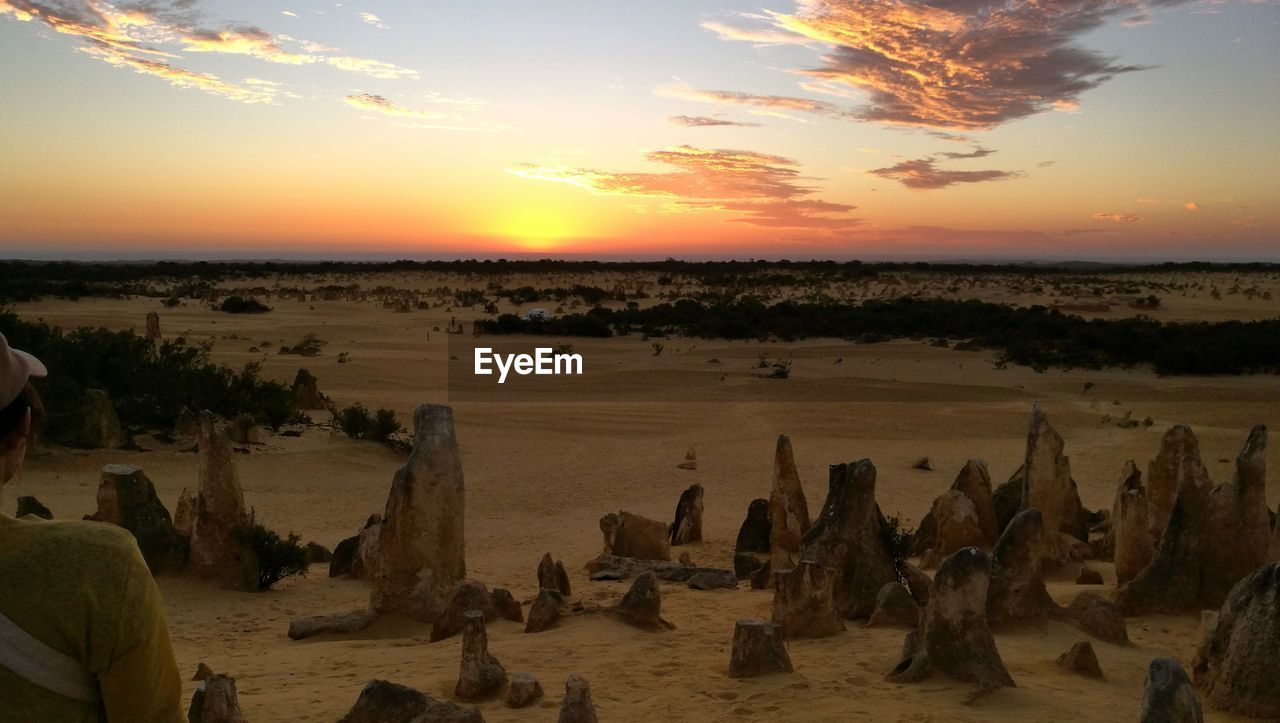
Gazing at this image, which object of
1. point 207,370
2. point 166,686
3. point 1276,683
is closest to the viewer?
point 166,686

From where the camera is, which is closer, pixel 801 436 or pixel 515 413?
pixel 801 436

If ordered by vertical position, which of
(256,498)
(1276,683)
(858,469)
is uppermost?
(858,469)

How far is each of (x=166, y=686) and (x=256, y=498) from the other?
40.0 ft

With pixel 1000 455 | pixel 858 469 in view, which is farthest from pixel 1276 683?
pixel 1000 455

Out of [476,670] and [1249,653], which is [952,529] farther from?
[476,670]

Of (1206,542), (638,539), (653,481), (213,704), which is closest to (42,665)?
(213,704)

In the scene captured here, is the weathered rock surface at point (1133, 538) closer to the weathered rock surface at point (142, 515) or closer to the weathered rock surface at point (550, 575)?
the weathered rock surface at point (550, 575)

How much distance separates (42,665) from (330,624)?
6185mm

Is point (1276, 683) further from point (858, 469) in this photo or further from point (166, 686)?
point (166, 686)

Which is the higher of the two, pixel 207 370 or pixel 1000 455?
pixel 207 370

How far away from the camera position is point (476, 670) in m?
5.92

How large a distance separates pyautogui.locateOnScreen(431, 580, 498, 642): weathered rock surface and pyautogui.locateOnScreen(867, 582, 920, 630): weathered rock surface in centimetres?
309

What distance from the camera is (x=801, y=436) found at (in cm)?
2064

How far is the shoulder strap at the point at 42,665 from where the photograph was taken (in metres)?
1.97
